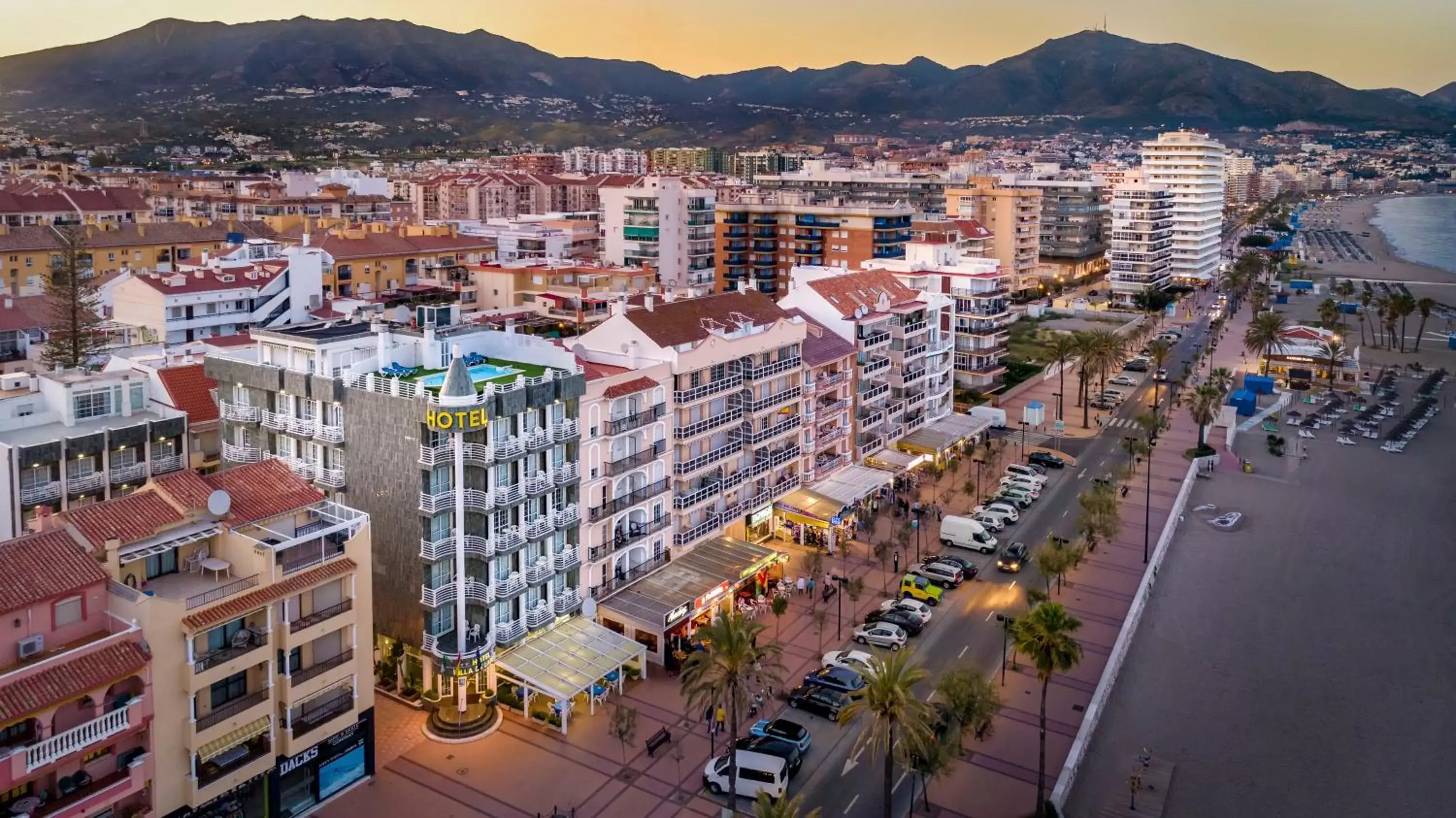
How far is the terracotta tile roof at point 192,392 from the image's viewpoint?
44031 millimetres

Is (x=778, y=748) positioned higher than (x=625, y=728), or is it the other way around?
(x=625, y=728)

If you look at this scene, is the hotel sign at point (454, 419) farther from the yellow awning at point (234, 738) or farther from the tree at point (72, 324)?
the tree at point (72, 324)

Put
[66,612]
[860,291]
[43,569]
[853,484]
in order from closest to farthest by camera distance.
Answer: [43,569] → [66,612] → [853,484] → [860,291]

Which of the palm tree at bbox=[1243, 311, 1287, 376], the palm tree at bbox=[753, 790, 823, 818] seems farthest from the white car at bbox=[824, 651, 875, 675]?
the palm tree at bbox=[1243, 311, 1287, 376]

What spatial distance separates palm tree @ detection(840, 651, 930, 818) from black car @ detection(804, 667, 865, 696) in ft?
28.4

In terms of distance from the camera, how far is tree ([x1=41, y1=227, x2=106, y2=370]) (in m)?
60.0

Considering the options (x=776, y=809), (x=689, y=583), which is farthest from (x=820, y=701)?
(x=776, y=809)

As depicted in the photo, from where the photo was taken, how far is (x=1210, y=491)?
65.9 m

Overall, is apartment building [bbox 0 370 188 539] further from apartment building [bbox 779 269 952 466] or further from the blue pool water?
apartment building [bbox 779 269 952 466]

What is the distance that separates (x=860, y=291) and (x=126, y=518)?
4442cm

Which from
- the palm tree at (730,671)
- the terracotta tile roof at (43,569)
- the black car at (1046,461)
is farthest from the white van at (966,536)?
the terracotta tile roof at (43,569)

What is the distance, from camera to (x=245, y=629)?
29125mm

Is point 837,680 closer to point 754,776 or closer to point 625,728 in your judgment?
point 754,776

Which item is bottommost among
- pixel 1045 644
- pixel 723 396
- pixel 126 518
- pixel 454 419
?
pixel 1045 644
